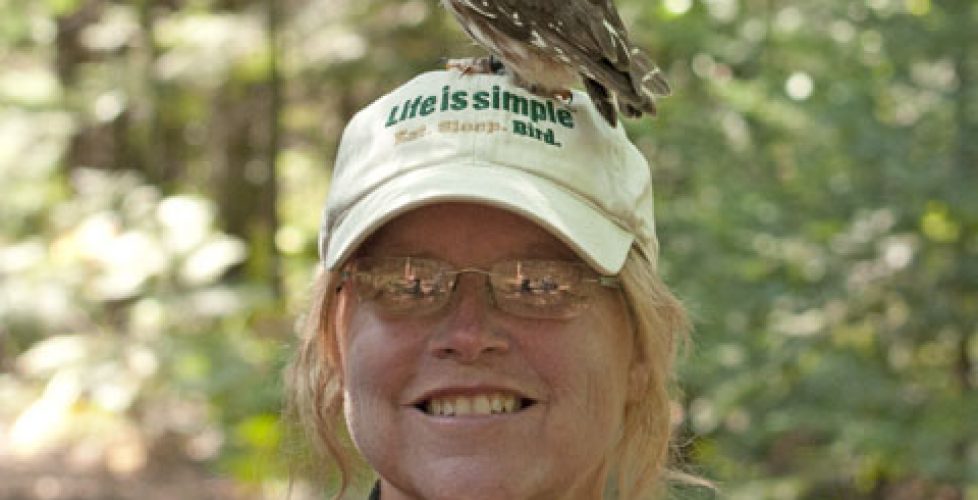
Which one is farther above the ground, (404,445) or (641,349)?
(641,349)

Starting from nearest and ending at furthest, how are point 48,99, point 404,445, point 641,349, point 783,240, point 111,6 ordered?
1. point 404,445
2. point 641,349
3. point 783,240
4. point 48,99
5. point 111,6

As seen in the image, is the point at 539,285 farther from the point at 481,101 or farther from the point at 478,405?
the point at 481,101

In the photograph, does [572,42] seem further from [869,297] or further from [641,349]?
[869,297]

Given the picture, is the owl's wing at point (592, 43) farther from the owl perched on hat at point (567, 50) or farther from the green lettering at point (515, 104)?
the green lettering at point (515, 104)

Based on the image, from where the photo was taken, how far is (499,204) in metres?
2.03

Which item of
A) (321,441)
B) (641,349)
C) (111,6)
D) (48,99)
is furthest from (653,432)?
(111,6)

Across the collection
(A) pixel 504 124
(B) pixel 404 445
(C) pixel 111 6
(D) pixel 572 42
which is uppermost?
(C) pixel 111 6

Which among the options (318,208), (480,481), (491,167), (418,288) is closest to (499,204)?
(491,167)

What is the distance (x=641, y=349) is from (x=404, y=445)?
0.47 meters

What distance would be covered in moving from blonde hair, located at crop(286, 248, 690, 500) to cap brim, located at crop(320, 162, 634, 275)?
116 millimetres

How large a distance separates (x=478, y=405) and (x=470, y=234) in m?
0.27

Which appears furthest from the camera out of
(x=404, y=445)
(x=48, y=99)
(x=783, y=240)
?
(x=48, y=99)

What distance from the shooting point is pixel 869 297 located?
18.6ft

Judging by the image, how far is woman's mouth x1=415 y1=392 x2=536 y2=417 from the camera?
207cm
